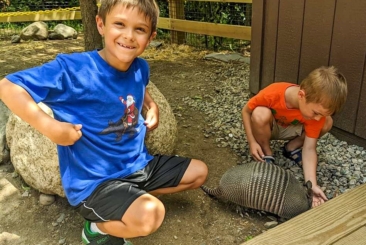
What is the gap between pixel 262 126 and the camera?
110 inches

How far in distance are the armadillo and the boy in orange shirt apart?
209 mm

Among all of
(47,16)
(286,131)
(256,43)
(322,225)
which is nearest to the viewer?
(322,225)

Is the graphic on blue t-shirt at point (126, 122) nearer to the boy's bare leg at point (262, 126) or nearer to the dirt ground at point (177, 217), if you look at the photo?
the dirt ground at point (177, 217)

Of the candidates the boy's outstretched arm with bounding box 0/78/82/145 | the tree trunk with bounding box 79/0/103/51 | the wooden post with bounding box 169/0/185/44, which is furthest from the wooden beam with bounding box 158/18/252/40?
the boy's outstretched arm with bounding box 0/78/82/145

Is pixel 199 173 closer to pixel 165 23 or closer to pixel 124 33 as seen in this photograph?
pixel 124 33

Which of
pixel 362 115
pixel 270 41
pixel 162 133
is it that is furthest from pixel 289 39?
pixel 162 133

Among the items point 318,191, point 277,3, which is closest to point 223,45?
point 277,3

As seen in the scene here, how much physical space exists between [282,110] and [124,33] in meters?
1.35

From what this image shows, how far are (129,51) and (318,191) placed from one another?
56.9 inches

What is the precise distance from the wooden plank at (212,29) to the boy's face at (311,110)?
3911 millimetres

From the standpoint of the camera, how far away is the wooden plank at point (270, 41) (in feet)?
12.6

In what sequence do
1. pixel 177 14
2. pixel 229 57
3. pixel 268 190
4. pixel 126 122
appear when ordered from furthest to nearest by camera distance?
pixel 177 14, pixel 229 57, pixel 268 190, pixel 126 122

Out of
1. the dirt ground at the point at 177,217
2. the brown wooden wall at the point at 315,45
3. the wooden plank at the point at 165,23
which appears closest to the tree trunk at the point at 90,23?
the dirt ground at the point at 177,217

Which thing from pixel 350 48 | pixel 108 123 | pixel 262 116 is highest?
pixel 350 48
